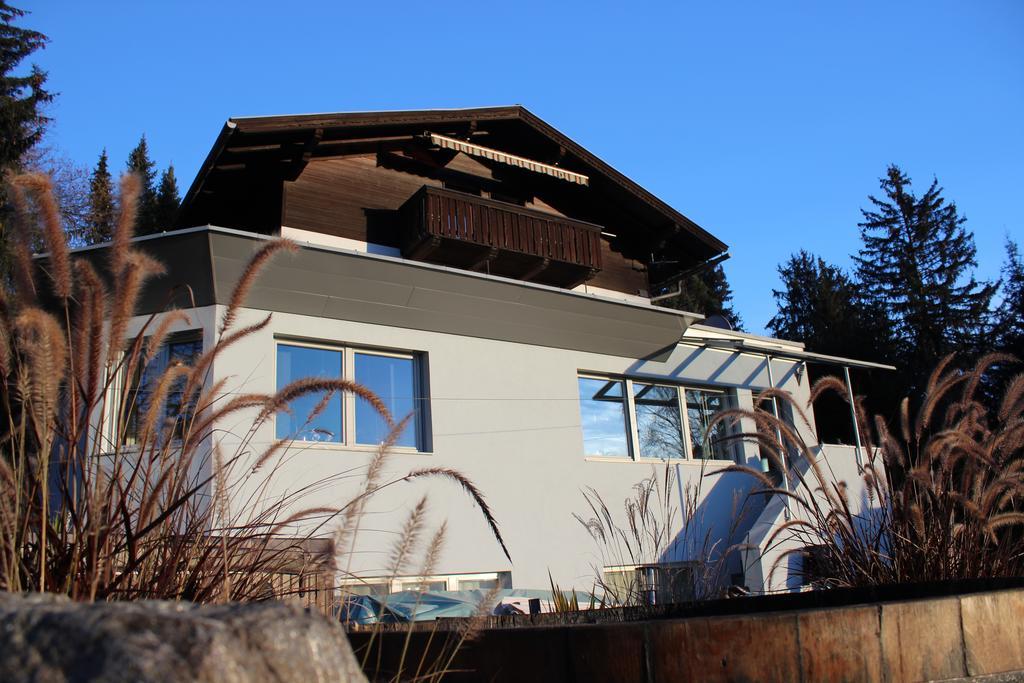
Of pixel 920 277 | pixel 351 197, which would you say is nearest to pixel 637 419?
pixel 351 197

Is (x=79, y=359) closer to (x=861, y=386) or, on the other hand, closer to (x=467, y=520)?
(x=467, y=520)

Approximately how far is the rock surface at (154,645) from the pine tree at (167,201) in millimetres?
31871

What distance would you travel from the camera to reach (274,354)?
32.1 ft

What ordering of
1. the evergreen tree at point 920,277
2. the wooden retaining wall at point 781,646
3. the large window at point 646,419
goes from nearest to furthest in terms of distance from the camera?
the wooden retaining wall at point 781,646
the large window at point 646,419
the evergreen tree at point 920,277

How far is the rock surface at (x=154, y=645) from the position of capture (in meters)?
1.11

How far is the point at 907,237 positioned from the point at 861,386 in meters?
12.6

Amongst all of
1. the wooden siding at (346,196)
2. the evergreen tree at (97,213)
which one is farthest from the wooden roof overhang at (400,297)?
the evergreen tree at (97,213)

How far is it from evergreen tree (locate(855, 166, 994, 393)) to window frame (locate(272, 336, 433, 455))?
837 inches

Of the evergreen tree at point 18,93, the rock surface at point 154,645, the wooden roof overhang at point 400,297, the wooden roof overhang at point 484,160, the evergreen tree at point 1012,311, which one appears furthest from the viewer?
the evergreen tree at point 1012,311

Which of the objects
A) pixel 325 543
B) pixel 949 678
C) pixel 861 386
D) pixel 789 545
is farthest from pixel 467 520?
pixel 861 386

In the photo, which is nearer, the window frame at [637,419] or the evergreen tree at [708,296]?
the window frame at [637,419]

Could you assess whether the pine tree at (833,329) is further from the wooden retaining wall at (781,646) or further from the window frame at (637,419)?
the wooden retaining wall at (781,646)

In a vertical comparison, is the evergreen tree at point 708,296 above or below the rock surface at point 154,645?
above

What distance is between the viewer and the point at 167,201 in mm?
39219
